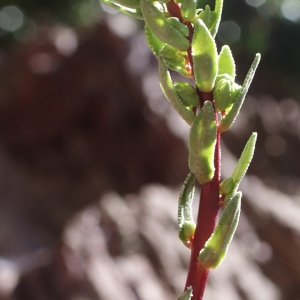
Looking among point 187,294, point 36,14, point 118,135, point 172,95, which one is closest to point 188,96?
point 172,95

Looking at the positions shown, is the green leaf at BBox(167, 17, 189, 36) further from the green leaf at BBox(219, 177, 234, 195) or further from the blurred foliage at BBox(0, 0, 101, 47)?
the blurred foliage at BBox(0, 0, 101, 47)

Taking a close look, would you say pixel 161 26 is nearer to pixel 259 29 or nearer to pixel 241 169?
pixel 241 169

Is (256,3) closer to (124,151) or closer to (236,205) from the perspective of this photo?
(124,151)

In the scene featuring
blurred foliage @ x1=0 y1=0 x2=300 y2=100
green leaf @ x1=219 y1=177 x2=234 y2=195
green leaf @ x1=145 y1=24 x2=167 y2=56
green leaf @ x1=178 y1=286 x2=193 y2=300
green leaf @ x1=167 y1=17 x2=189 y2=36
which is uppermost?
blurred foliage @ x1=0 y1=0 x2=300 y2=100

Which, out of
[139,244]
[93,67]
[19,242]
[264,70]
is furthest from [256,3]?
[19,242]

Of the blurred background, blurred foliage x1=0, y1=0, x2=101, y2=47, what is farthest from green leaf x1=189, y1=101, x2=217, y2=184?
blurred foliage x1=0, y1=0, x2=101, y2=47
